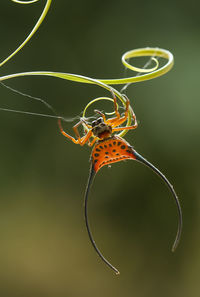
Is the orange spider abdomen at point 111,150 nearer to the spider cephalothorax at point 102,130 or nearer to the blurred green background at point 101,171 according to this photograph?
the spider cephalothorax at point 102,130

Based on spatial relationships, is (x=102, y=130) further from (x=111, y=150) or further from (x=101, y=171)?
(x=101, y=171)

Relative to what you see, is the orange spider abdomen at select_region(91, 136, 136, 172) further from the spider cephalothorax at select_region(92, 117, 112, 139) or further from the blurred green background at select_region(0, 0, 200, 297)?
the blurred green background at select_region(0, 0, 200, 297)

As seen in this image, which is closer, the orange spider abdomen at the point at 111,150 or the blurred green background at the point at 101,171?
the orange spider abdomen at the point at 111,150

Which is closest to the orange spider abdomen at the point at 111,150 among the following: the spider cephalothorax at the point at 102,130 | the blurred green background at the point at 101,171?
the spider cephalothorax at the point at 102,130

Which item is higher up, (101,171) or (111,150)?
(101,171)

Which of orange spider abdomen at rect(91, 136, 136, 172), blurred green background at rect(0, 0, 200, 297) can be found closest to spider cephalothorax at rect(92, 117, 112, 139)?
orange spider abdomen at rect(91, 136, 136, 172)

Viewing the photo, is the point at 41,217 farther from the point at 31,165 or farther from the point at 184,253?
the point at 184,253

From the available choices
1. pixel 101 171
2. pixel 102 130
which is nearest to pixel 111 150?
pixel 102 130

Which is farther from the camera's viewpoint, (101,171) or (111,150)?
(101,171)
